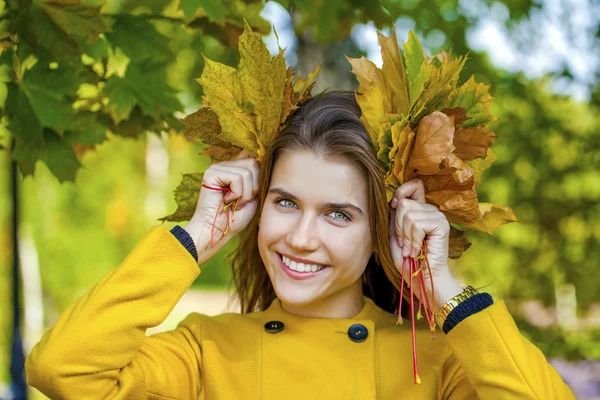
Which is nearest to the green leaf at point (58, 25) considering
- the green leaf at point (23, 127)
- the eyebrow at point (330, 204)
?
the green leaf at point (23, 127)

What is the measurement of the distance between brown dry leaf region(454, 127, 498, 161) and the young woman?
0.16m

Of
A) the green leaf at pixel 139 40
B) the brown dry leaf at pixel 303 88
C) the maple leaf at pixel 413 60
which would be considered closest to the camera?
the maple leaf at pixel 413 60

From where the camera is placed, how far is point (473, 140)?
2.03 m

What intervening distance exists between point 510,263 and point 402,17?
1.91 meters

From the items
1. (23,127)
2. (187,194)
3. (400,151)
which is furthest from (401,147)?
(23,127)

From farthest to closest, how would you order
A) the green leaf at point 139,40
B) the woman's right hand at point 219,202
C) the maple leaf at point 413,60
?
1. the green leaf at point 139,40
2. the woman's right hand at point 219,202
3. the maple leaf at point 413,60

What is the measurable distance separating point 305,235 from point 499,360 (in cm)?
59

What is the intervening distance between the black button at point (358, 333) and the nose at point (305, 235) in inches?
11.9

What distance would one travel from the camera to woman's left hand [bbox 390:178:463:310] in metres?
1.99

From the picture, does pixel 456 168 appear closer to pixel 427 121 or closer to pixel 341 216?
pixel 427 121

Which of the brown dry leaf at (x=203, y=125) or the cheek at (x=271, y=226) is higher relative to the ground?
the brown dry leaf at (x=203, y=125)

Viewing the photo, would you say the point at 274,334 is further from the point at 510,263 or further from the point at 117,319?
the point at 510,263

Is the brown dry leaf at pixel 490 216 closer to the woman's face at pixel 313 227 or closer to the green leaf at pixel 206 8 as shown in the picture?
the woman's face at pixel 313 227

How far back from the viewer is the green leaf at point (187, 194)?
224 centimetres
